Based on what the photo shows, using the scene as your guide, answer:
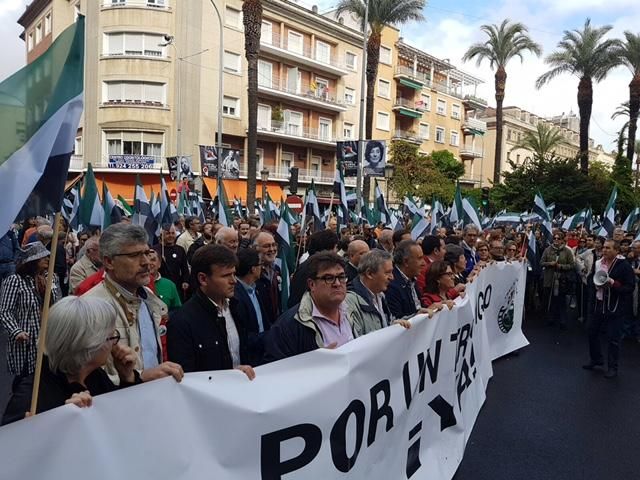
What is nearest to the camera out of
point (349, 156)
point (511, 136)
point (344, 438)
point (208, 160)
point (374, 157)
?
point (344, 438)

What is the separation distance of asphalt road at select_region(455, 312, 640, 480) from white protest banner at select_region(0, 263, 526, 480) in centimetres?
65

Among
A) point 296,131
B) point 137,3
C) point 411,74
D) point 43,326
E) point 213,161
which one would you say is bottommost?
point 43,326

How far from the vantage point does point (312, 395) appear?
2.54m

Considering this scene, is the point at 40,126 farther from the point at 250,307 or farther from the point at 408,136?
the point at 408,136

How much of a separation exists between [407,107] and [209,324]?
49058 millimetres

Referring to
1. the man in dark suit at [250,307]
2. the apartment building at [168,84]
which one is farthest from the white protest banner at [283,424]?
the apartment building at [168,84]

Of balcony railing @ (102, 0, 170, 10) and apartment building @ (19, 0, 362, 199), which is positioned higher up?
balcony railing @ (102, 0, 170, 10)

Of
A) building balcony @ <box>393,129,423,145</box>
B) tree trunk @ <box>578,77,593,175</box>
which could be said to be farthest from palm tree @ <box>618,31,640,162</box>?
building balcony @ <box>393,129,423,145</box>

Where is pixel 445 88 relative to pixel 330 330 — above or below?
above

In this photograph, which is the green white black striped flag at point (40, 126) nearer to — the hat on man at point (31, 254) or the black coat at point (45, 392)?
the black coat at point (45, 392)

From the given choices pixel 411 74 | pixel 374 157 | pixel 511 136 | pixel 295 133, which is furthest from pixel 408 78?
pixel 374 157

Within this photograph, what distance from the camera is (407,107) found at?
1957 inches

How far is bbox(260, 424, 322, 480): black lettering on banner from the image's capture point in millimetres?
2336

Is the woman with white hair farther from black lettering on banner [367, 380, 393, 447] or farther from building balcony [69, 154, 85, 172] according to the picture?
building balcony [69, 154, 85, 172]
